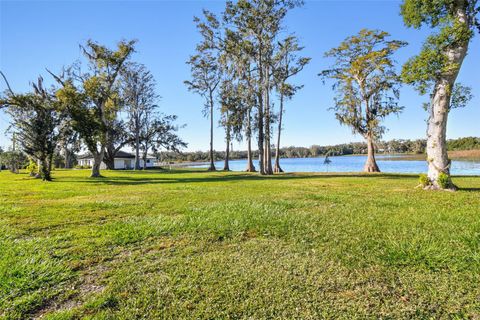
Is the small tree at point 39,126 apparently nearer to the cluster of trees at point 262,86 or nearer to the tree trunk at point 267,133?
the cluster of trees at point 262,86

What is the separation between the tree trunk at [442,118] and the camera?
8133mm

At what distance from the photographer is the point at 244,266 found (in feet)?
9.97

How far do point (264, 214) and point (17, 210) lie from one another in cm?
606

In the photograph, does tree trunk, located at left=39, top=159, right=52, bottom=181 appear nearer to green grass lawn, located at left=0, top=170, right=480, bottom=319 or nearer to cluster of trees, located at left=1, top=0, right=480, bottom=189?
cluster of trees, located at left=1, top=0, right=480, bottom=189

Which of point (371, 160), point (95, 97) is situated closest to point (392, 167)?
point (371, 160)

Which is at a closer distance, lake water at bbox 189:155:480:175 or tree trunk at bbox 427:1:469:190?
tree trunk at bbox 427:1:469:190

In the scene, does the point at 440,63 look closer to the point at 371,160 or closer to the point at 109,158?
the point at 371,160

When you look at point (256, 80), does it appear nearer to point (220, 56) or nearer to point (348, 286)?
point (220, 56)

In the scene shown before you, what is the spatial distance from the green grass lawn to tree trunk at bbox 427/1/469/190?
3515 mm

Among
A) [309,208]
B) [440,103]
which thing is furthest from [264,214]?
[440,103]

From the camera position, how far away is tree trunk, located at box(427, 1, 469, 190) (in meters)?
8.13

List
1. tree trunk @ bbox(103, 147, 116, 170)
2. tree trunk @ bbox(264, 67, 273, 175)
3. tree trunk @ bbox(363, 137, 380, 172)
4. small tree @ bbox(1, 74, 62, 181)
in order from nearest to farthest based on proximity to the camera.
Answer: small tree @ bbox(1, 74, 62, 181)
tree trunk @ bbox(264, 67, 273, 175)
tree trunk @ bbox(363, 137, 380, 172)
tree trunk @ bbox(103, 147, 116, 170)

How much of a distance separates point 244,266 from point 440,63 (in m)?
8.92

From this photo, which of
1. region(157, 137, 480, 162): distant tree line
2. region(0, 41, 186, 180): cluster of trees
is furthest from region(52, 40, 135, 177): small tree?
region(157, 137, 480, 162): distant tree line
